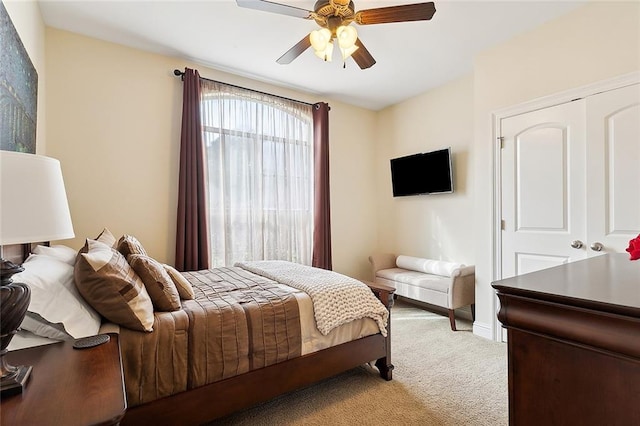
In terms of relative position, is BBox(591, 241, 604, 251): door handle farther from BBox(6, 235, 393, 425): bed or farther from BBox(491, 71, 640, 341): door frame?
BBox(6, 235, 393, 425): bed

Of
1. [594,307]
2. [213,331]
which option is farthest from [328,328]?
[594,307]

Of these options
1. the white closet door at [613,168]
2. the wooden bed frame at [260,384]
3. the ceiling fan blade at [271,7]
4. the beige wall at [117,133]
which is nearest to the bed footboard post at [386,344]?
the wooden bed frame at [260,384]

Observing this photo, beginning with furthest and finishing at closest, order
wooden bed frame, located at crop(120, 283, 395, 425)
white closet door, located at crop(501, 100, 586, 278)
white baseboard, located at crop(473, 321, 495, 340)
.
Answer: white baseboard, located at crop(473, 321, 495, 340) < white closet door, located at crop(501, 100, 586, 278) < wooden bed frame, located at crop(120, 283, 395, 425)

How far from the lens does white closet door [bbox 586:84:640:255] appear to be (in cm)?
215

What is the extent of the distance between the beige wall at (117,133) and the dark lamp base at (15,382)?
88.5 inches

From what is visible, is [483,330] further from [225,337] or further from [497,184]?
[225,337]

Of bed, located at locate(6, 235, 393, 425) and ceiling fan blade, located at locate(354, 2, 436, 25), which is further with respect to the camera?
ceiling fan blade, located at locate(354, 2, 436, 25)

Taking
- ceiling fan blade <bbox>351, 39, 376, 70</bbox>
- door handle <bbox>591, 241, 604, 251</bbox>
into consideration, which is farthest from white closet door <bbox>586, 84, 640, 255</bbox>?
ceiling fan blade <bbox>351, 39, 376, 70</bbox>

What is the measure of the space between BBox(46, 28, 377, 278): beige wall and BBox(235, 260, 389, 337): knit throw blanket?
1547mm

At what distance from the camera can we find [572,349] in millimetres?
697

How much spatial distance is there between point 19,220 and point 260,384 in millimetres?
1370

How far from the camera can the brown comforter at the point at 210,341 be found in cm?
139

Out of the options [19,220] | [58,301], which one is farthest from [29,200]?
[58,301]

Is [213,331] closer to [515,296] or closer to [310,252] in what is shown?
[515,296]
